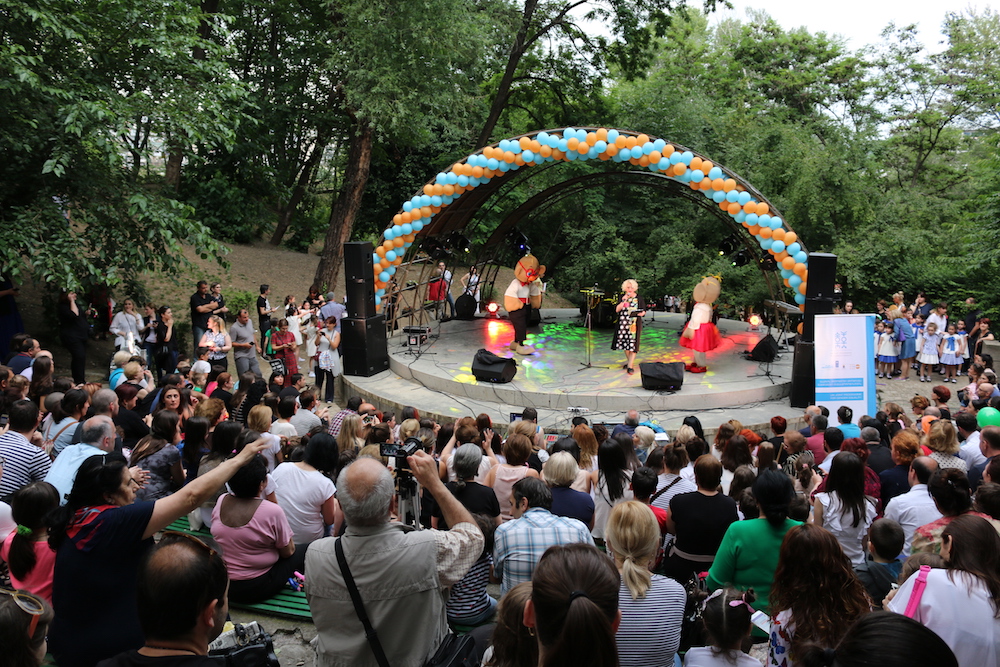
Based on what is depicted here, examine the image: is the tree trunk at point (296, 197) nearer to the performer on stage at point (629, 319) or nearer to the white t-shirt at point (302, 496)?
the performer on stage at point (629, 319)

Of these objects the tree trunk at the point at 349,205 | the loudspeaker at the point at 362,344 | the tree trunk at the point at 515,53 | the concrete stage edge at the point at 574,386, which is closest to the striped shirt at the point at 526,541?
the concrete stage edge at the point at 574,386

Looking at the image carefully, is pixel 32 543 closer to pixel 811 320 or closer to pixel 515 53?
pixel 811 320

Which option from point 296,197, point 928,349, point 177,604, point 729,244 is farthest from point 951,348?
point 296,197

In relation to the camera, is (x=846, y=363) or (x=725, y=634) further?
(x=846, y=363)

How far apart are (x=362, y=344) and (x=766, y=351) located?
656 cm

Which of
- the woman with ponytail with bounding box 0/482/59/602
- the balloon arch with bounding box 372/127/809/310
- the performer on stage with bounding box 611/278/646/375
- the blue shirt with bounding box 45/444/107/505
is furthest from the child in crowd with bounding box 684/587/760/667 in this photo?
the performer on stage with bounding box 611/278/646/375

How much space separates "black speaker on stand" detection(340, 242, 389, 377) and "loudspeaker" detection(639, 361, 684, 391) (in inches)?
166

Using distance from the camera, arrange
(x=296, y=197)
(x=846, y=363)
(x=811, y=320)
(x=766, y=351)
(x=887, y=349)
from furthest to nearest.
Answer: (x=296, y=197)
(x=887, y=349)
(x=766, y=351)
(x=811, y=320)
(x=846, y=363)

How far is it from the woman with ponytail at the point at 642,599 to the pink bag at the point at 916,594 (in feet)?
2.70

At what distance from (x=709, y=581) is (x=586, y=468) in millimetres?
1846

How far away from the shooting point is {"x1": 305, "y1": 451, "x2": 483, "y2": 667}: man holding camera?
272 cm

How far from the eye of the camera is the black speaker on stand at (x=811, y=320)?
396 inches

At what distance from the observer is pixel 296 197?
2116 centimetres

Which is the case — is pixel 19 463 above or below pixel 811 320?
below
